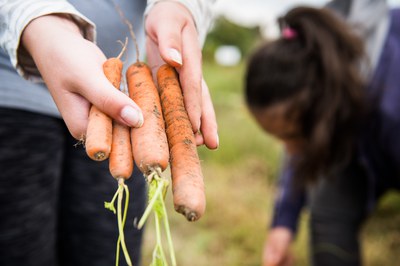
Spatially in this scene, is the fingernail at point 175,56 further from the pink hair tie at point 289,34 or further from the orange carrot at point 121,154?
the pink hair tie at point 289,34

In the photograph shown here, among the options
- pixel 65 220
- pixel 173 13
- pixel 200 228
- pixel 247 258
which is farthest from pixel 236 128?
pixel 173 13

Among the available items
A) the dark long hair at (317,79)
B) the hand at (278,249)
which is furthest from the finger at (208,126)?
the hand at (278,249)

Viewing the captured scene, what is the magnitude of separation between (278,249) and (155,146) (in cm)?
159

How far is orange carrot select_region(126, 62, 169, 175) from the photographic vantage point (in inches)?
33.3

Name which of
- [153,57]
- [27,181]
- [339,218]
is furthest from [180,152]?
[339,218]

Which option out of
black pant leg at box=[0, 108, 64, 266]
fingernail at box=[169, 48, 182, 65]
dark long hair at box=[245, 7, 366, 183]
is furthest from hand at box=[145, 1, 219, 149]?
dark long hair at box=[245, 7, 366, 183]

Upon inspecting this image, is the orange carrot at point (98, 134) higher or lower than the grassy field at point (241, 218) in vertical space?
lower

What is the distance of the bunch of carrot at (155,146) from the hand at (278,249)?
1.45 m

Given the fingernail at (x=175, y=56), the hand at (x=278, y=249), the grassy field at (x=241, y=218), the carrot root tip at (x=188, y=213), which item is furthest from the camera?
the grassy field at (x=241, y=218)

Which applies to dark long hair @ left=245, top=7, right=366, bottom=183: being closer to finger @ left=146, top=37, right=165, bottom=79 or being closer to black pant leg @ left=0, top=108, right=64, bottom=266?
finger @ left=146, top=37, right=165, bottom=79

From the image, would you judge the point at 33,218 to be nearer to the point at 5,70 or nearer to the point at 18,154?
the point at 18,154

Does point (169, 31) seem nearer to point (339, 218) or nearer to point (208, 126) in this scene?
point (208, 126)

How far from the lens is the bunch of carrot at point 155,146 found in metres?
0.80

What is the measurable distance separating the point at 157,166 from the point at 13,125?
47 centimetres
